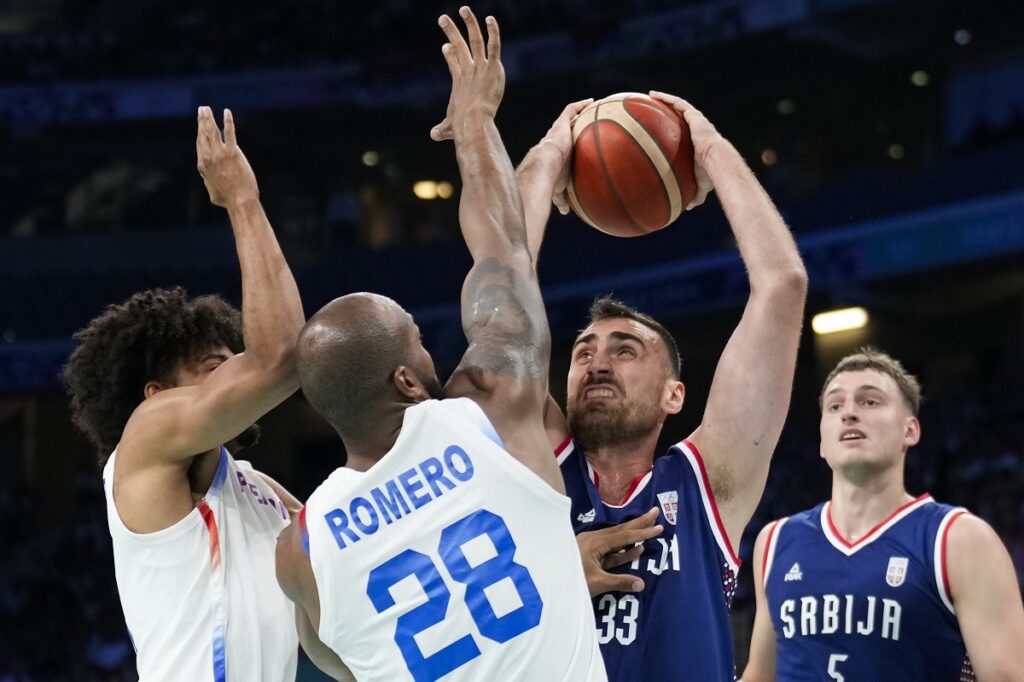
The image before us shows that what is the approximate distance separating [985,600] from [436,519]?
222cm

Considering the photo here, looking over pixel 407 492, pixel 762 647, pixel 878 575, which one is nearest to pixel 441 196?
pixel 762 647

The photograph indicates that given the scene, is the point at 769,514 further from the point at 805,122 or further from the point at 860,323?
the point at 805,122

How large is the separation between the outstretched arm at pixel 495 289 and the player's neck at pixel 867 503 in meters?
2.14

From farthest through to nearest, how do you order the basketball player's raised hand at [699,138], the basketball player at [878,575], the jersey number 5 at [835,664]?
1. the jersey number 5 at [835,664]
2. the basketball player at [878,575]
3. the basketball player's raised hand at [699,138]

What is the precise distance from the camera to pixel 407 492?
2.69m

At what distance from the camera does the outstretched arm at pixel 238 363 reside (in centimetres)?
306

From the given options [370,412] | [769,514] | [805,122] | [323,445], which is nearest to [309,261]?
[323,445]

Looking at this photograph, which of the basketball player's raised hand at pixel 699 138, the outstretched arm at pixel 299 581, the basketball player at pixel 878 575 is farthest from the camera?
the basketball player at pixel 878 575

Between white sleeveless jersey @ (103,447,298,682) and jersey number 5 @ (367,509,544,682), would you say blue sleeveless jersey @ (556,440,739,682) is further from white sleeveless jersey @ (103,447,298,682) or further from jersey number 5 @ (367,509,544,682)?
white sleeveless jersey @ (103,447,298,682)

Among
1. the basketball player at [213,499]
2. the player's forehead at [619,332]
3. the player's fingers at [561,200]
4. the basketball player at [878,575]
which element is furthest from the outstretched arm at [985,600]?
the basketball player at [213,499]

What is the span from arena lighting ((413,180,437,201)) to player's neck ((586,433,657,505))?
19.2 m

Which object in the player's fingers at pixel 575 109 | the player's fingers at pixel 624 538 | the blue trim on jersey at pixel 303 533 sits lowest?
the player's fingers at pixel 624 538

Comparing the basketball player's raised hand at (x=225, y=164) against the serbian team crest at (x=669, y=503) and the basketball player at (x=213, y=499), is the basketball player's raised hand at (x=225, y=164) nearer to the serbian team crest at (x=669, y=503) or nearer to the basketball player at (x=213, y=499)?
the basketball player at (x=213, y=499)

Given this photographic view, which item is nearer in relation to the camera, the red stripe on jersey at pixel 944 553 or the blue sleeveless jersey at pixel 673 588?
the blue sleeveless jersey at pixel 673 588
